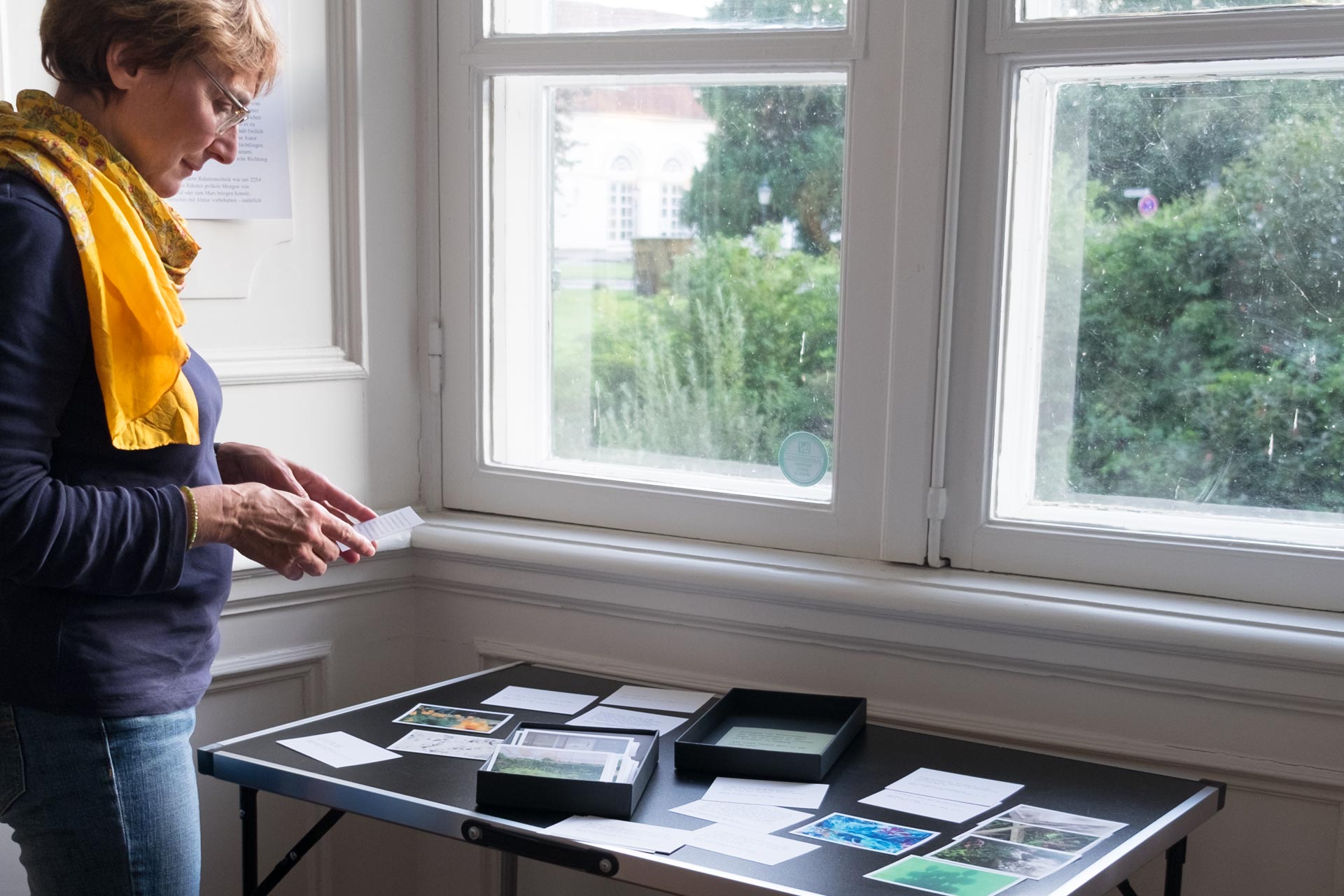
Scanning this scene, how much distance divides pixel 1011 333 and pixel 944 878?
91cm

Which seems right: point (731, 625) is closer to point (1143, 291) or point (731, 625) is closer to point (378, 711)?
point (378, 711)

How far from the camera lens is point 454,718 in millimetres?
1878

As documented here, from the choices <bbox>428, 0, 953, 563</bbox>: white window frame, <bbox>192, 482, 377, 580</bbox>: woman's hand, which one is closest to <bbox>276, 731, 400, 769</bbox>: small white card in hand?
<bbox>192, 482, 377, 580</bbox>: woman's hand

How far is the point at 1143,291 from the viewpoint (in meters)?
1.90

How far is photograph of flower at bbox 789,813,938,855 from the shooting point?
1.44 metres

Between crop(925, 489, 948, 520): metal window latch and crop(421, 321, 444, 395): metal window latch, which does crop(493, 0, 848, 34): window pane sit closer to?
crop(421, 321, 444, 395): metal window latch

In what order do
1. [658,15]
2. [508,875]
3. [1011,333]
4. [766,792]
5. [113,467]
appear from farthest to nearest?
[658,15] → [508,875] → [1011,333] → [766,792] → [113,467]

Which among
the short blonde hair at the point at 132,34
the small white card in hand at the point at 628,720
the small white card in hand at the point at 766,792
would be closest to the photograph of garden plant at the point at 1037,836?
the small white card in hand at the point at 766,792

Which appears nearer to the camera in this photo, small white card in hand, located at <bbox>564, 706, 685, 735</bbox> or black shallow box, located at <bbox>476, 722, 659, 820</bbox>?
black shallow box, located at <bbox>476, 722, 659, 820</bbox>

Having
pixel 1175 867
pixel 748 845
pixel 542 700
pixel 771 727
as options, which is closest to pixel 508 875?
pixel 542 700

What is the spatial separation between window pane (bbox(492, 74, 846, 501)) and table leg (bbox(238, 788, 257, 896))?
2.75 feet

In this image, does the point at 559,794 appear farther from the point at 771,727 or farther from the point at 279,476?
the point at 279,476

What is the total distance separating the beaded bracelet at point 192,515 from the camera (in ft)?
4.40

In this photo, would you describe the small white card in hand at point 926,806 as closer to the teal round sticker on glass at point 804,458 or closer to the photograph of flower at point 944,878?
the photograph of flower at point 944,878
